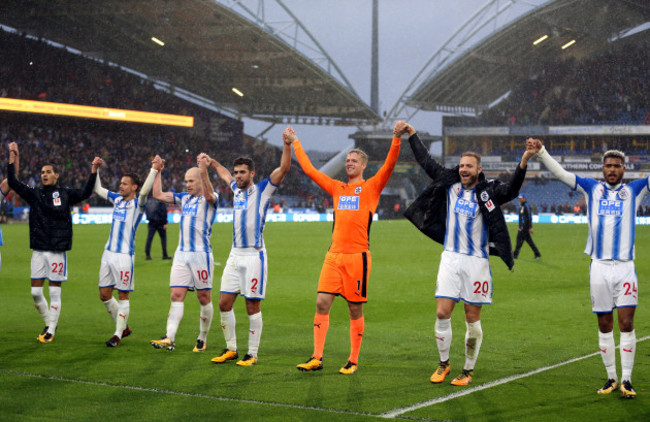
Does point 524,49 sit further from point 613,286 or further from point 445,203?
point 613,286

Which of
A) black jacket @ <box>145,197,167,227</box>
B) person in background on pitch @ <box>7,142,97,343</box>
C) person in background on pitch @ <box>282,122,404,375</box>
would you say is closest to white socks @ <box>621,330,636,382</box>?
person in background on pitch @ <box>282,122,404,375</box>

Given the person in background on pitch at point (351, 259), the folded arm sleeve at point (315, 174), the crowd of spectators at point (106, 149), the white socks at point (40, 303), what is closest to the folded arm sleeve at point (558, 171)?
the person in background on pitch at point (351, 259)

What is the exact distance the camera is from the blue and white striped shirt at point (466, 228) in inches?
287

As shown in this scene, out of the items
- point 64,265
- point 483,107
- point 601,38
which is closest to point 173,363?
point 64,265

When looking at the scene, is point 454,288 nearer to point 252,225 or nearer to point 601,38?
point 252,225

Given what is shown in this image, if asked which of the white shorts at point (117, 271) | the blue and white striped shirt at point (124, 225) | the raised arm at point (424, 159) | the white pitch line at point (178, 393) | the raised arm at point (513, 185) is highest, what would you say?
the raised arm at point (424, 159)

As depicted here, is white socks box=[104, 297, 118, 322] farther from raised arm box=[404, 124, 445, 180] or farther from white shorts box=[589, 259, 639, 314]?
white shorts box=[589, 259, 639, 314]

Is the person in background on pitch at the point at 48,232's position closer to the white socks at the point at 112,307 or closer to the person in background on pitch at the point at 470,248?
the white socks at the point at 112,307

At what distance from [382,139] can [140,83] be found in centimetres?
2576

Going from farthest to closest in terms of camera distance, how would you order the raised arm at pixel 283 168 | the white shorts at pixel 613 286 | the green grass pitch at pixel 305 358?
1. the raised arm at pixel 283 168
2. the white shorts at pixel 613 286
3. the green grass pitch at pixel 305 358

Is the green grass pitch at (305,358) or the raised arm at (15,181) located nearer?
the green grass pitch at (305,358)

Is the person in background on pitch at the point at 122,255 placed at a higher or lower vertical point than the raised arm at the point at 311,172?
lower

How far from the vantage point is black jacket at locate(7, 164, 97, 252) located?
9492 millimetres

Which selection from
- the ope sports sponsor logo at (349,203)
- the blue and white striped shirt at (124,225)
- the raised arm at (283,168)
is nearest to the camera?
the ope sports sponsor logo at (349,203)
